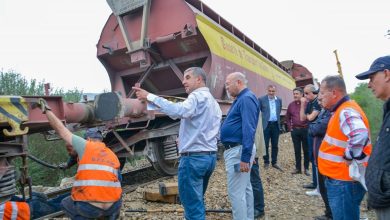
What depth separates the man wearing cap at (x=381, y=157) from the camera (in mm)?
2082

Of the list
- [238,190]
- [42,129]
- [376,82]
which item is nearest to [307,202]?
[238,190]

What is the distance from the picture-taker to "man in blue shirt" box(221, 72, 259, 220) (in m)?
3.49

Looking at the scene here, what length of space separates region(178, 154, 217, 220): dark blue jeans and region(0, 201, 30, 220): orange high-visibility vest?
149 centimetres

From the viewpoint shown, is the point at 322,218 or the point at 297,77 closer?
the point at 322,218

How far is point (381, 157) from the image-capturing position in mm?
2127

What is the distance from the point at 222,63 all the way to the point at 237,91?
11.3 ft

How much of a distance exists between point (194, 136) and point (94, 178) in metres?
1.01

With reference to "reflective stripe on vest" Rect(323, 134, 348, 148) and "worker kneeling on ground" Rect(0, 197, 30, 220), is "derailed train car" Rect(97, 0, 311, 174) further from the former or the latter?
"reflective stripe on vest" Rect(323, 134, 348, 148)

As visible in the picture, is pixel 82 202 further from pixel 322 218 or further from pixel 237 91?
pixel 322 218

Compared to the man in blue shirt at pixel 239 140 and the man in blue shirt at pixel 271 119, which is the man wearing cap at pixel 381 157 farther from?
the man in blue shirt at pixel 271 119

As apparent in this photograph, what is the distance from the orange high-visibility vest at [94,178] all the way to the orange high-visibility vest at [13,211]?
0.56m

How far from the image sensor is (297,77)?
→ 1997cm

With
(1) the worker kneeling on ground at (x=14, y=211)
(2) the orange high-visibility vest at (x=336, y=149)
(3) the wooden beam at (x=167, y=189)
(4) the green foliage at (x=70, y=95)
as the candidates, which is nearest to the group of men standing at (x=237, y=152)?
(2) the orange high-visibility vest at (x=336, y=149)

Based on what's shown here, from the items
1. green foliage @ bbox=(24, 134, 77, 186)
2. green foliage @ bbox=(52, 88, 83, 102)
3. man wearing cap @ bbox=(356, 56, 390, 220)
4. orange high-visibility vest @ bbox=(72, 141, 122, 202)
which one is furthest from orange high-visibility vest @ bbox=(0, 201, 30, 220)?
green foliage @ bbox=(52, 88, 83, 102)
